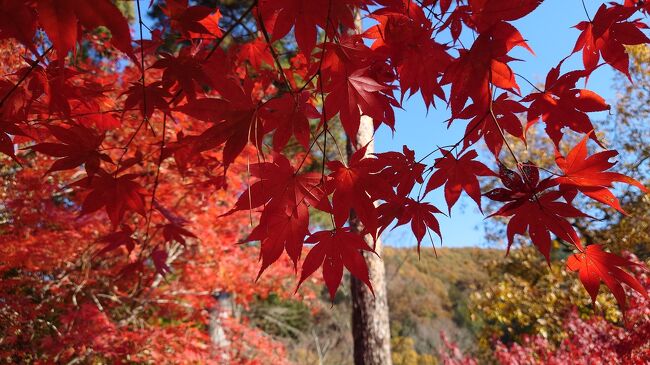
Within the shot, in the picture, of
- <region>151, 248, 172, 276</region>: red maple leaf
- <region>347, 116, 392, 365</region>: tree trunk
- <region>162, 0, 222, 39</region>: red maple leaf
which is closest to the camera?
<region>162, 0, 222, 39</region>: red maple leaf

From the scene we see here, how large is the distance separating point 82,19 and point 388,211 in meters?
0.80

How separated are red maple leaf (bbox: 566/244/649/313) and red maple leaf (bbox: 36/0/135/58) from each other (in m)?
0.98

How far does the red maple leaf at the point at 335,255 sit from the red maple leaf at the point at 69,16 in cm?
57

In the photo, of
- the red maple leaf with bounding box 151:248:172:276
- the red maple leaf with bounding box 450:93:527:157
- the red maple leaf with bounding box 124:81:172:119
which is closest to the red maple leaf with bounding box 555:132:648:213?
the red maple leaf with bounding box 450:93:527:157

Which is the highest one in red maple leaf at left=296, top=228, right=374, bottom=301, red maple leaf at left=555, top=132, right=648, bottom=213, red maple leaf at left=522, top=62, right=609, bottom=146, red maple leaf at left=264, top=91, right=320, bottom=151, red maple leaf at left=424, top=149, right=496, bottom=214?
red maple leaf at left=522, top=62, right=609, bottom=146

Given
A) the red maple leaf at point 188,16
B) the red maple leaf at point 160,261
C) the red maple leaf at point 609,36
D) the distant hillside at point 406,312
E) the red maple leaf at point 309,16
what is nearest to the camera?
the red maple leaf at point 309,16

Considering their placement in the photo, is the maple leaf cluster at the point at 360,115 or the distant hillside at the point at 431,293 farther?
the distant hillside at the point at 431,293

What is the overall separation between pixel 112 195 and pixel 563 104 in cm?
120

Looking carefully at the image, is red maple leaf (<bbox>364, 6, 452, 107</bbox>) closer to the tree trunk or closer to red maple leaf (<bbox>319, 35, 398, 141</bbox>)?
red maple leaf (<bbox>319, 35, 398, 141</bbox>)

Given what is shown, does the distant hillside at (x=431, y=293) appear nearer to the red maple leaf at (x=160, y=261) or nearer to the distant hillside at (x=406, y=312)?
the distant hillside at (x=406, y=312)

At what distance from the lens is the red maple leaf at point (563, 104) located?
3.41 ft

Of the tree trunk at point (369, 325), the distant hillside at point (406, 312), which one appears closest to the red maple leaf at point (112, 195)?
the tree trunk at point (369, 325)

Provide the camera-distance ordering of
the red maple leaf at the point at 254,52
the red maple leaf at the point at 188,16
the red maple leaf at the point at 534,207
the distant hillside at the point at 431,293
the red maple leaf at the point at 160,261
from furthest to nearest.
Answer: the distant hillside at the point at 431,293, the red maple leaf at the point at 160,261, the red maple leaf at the point at 254,52, the red maple leaf at the point at 188,16, the red maple leaf at the point at 534,207

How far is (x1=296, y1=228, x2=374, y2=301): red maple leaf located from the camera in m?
0.93
